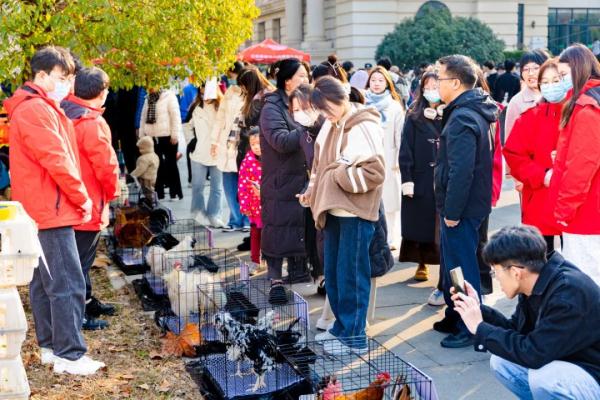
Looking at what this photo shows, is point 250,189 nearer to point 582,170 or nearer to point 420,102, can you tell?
point 420,102

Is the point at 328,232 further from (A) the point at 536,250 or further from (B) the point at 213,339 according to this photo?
(A) the point at 536,250

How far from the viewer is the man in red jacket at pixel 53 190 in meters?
5.22

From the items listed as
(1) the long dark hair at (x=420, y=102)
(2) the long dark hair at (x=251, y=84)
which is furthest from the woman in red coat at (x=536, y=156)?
(2) the long dark hair at (x=251, y=84)

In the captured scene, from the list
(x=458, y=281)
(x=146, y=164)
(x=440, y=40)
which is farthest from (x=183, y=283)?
(x=440, y=40)

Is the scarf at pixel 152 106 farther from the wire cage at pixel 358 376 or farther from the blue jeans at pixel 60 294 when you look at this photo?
the wire cage at pixel 358 376

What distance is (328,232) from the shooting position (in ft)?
19.9

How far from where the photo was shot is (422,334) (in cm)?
656

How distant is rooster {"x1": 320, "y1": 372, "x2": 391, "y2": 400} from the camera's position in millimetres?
4379

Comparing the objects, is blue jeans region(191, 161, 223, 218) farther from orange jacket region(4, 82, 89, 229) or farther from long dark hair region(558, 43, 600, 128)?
long dark hair region(558, 43, 600, 128)

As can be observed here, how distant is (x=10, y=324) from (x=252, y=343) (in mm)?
1625

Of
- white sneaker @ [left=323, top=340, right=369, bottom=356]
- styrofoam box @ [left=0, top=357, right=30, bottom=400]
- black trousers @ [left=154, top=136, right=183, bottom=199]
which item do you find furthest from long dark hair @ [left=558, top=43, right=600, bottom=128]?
black trousers @ [left=154, top=136, right=183, bottom=199]

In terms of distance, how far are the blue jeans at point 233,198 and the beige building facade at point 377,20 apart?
2817cm

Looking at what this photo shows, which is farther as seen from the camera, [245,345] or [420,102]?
[420,102]

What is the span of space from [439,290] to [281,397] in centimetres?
272
